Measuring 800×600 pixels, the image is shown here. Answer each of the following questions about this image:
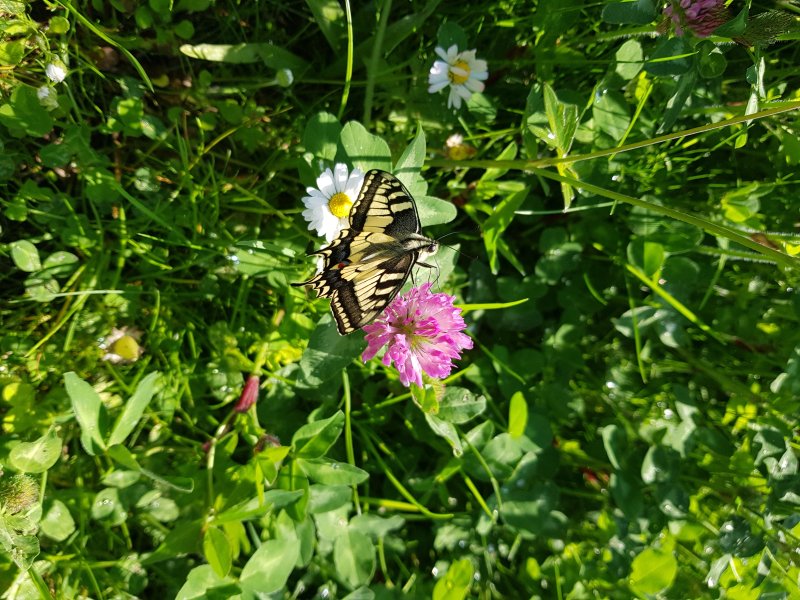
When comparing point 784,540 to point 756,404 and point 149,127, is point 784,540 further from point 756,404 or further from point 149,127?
point 149,127

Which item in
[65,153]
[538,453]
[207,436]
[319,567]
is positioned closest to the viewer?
[65,153]

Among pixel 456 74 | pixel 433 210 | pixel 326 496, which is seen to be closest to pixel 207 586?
pixel 326 496

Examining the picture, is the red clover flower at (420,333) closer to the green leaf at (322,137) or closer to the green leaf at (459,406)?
the green leaf at (459,406)

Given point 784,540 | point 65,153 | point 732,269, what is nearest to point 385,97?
point 65,153

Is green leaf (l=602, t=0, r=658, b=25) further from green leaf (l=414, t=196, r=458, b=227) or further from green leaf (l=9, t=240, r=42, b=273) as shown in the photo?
green leaf (l=9, t=240, r=42, b=273)

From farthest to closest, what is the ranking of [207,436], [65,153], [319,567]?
[319,567] → [207,436] → [65,153]

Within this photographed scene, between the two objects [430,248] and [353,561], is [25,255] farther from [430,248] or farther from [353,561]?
[353,561]
